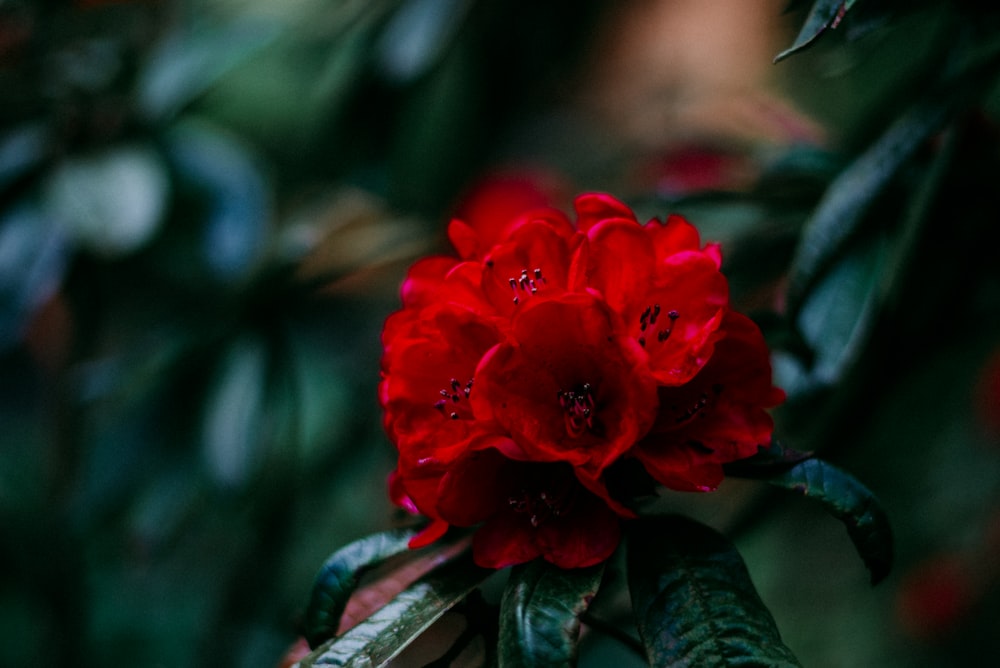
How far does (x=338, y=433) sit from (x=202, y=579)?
0.88 m

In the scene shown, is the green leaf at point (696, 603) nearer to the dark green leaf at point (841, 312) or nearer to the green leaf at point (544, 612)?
the green leaf at point (544, 612)

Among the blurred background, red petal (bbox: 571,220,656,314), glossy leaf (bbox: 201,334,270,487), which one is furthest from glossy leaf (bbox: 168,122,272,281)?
red petal (bbox: 571,220,656,314)

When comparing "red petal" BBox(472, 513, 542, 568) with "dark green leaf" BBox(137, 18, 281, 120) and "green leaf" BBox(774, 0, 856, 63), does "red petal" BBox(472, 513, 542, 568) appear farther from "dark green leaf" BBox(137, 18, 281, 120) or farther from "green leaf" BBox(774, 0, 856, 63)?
"dark green leaf" BBox(137, 18, 281, 120)

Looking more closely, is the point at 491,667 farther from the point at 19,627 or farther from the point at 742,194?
the point at 19,627

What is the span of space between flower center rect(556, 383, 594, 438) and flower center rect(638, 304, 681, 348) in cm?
5

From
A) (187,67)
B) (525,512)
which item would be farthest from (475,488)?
(187,67)

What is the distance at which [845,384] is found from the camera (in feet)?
2.81

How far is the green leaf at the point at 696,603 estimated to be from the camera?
0.43 meters

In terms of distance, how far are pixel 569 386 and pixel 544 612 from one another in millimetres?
132

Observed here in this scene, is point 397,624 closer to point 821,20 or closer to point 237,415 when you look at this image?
point 821,20

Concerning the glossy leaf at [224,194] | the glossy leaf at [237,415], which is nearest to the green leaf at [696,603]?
the glossy leaf at [237,415]

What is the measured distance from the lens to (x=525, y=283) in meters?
0.53

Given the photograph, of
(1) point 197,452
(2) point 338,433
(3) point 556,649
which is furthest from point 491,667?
(2) point 338,433

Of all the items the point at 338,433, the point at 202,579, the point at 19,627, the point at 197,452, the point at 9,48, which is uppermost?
the point at 9,48
